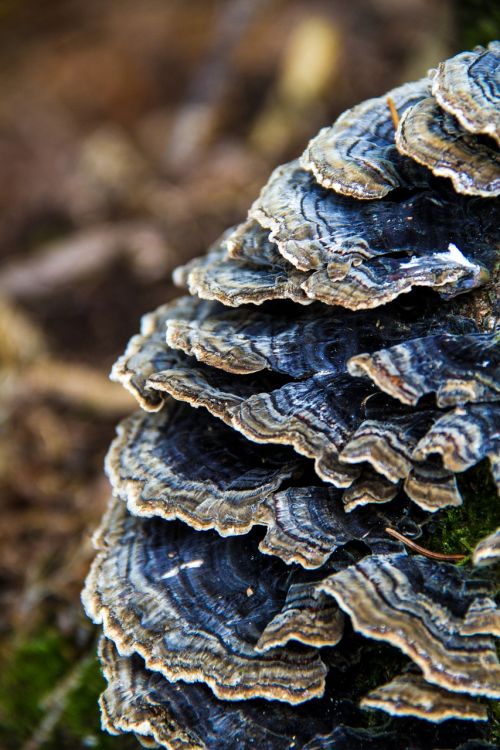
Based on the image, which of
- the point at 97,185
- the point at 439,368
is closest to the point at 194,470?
the point at 439,368

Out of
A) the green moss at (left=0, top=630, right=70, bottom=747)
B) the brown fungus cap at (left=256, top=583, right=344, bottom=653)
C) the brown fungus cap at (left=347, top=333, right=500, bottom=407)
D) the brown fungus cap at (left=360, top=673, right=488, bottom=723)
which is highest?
the brown fungus cap at (left=347, top=333, right=500, bottom=407)

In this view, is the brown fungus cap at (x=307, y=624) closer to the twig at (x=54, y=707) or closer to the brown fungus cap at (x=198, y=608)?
the brown fungus cap at (x=198, y=608)

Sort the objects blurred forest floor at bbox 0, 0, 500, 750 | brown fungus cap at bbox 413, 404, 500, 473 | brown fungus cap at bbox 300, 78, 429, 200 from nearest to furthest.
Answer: brown fungus cap at bbox 413, 404, 500, 473 < brown fungus cap at bbox 300, 78, 429, 200 < blurred forest floor at bbox 0, 0, 500, 750

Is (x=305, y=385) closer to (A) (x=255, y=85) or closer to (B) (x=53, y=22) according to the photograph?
(A) (x=255, y=85)

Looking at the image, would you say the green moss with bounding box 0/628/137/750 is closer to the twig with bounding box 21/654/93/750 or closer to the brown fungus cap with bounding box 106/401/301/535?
the twig with bounding box 21/654/93/750

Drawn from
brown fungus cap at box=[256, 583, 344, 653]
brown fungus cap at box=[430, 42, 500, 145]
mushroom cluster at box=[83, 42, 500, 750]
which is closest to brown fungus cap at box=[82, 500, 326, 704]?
mushroom cluster at box=[83, 42, 500, 750]

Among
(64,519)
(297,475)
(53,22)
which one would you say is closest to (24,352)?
(64,519)

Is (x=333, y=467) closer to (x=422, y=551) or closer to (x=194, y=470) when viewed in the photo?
(x=422, y=551)
